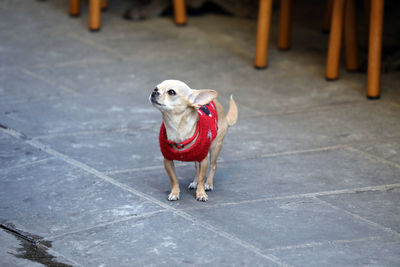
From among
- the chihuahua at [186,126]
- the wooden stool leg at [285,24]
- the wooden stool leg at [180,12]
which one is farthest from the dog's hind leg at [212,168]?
the wooden stool leg at [180,12]

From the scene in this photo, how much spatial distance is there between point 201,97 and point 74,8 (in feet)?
12.2

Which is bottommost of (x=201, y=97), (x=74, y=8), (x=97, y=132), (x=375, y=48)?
(x=97, y=132)

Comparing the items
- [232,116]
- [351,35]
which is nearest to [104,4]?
[351,35]

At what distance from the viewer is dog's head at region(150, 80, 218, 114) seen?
2.79 metres

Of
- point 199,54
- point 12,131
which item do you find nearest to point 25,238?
point 12,131

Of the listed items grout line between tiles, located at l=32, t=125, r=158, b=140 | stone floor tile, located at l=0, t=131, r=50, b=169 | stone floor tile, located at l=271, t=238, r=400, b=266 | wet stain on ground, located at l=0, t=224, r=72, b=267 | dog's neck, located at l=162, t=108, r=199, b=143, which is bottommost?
grout line between tiles, located at l=32, t=125, r=158, b=140

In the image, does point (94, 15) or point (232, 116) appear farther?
point (94, 15)

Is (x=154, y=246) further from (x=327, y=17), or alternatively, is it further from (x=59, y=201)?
(x=327, y=17)

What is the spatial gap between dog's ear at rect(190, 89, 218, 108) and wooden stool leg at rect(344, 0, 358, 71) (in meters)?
2.37

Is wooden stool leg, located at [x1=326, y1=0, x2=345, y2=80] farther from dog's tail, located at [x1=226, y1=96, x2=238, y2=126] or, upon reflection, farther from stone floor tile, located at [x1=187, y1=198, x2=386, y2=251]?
stone floor tile, located at [x1=187, y1=198, x2=386, y2=251]

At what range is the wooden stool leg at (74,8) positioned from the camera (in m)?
6.19

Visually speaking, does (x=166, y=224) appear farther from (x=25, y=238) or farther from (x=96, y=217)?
(x=25, y=238)

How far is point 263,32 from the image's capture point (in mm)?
4918

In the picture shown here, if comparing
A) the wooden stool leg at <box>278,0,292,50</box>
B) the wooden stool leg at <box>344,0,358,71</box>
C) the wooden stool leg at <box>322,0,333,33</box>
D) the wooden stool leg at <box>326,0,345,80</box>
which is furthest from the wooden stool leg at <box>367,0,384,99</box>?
the wooden stool leg at <box>322,0,333,33</box>
